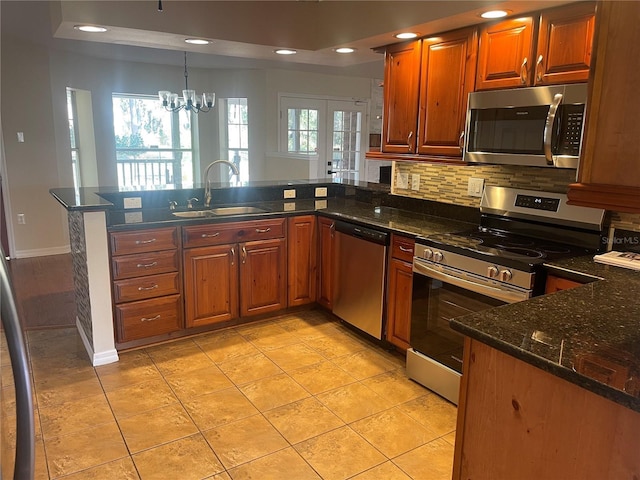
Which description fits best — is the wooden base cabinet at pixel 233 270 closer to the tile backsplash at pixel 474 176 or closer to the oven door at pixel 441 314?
the tile backsplash at pixel 474 176

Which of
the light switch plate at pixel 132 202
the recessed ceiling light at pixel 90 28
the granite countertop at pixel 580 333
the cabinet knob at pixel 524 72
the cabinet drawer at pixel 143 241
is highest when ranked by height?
the recessed ceiling light at pixel 90 28

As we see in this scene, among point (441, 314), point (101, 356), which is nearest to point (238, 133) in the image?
point (101, 356)

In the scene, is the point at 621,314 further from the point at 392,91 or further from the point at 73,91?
the point at 73,91

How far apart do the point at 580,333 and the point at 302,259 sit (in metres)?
2.61

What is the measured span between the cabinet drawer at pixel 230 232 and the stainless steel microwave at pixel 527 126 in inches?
60.4

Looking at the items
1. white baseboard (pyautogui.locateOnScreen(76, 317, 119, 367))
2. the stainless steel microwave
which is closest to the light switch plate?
white baseboard (pyautogui.locateOnScreen(76, 317, 119, 367))

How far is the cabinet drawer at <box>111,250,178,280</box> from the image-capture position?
315 cm

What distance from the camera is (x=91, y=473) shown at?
217 cm

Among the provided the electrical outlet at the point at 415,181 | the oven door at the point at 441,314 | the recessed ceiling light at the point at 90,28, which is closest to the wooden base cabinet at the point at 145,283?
the recessed ceiling light at the point at 90,28

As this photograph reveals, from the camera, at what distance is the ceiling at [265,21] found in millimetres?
2830

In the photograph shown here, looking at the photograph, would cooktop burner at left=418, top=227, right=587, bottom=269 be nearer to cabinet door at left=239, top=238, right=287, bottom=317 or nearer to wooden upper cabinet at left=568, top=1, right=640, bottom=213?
wooden upper cabinet at left=568, top=1, right=640, bottom=213

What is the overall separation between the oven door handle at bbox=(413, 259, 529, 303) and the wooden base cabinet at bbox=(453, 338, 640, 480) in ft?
3.02

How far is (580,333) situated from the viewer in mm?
1486

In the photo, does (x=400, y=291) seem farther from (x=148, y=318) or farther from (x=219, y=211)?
(x=148, y=318)
